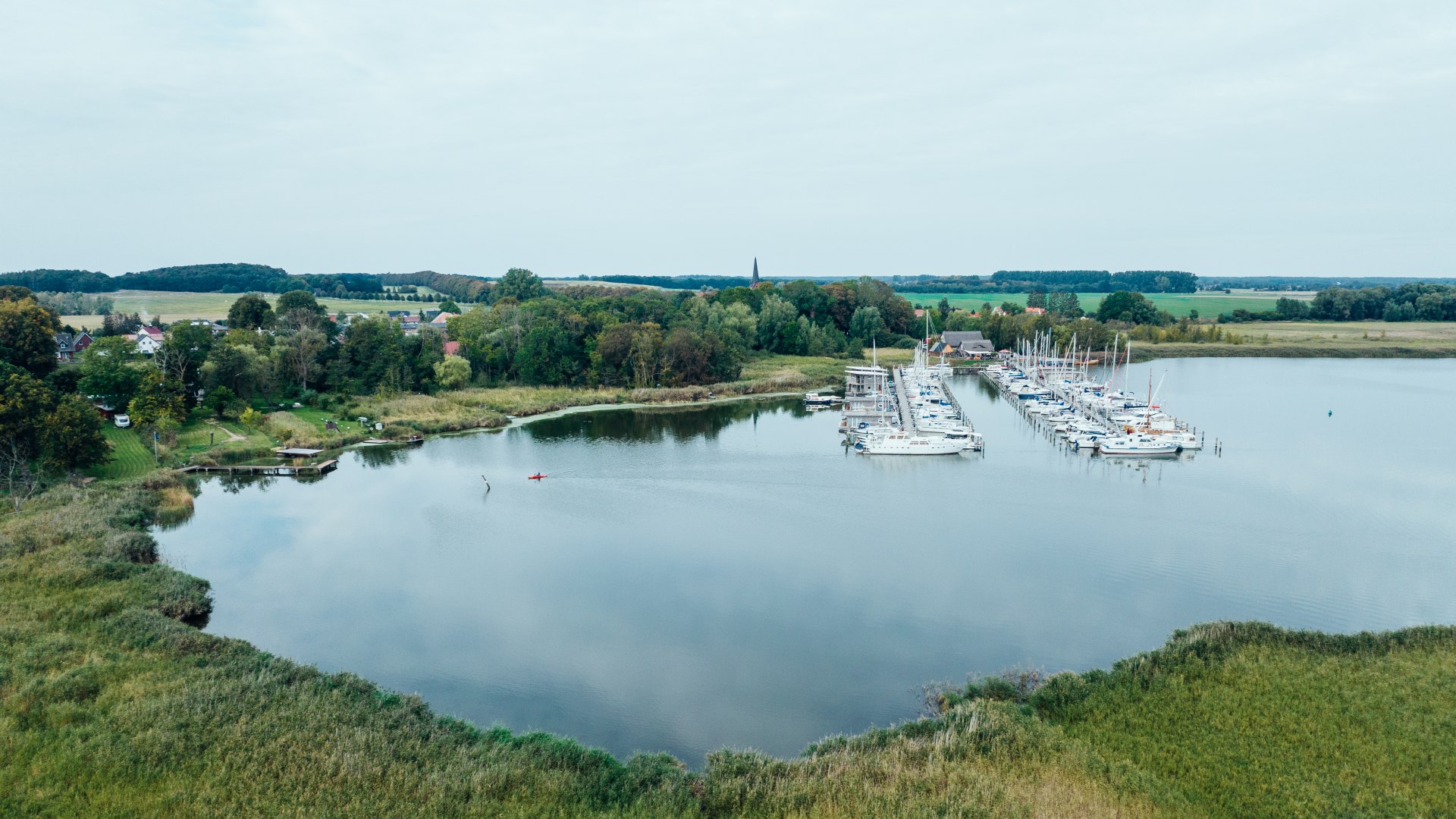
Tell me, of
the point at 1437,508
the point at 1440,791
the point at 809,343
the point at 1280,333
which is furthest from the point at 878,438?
the point at 1280,333

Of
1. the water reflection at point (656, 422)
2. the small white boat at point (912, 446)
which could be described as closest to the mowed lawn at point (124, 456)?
the water reflection at point (656, 422)

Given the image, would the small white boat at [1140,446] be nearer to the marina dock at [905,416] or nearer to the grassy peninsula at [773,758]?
the marina dock at [905,416]

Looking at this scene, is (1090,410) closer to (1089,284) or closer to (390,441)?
(390,441)

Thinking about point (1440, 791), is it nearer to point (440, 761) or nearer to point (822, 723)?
point (822, 723)

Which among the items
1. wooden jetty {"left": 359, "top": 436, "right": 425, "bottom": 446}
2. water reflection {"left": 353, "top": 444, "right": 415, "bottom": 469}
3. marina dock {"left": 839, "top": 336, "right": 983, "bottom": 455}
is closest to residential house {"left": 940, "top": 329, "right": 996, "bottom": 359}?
marina dock {"left": 839, "top": 336, "right": 983, "bottom": 455}

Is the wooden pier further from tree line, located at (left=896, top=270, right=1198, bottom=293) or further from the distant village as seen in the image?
tree line, located at (left=896, top=270, right=1198, bottom=293)

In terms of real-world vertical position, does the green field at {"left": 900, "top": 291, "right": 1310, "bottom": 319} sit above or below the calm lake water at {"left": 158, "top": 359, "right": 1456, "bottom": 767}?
above
